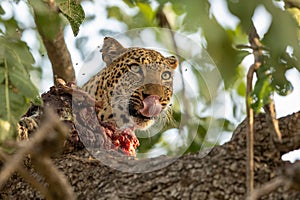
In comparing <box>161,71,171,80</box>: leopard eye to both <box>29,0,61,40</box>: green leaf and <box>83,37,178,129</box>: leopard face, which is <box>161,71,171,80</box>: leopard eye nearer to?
<box>83,37,178,129</box>: leopard face

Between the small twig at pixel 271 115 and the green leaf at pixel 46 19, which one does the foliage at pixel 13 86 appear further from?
the small twig at pixel 271 115

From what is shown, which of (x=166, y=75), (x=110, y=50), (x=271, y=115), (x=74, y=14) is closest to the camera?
(x=271, y=115)

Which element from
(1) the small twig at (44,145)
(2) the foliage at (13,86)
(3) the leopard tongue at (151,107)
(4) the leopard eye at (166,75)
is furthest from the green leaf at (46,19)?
(4) the leopard eye at (166,75)

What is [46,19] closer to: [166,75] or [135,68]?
[166,75]

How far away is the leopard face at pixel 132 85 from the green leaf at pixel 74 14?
51.7 inches

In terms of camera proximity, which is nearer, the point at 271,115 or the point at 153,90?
the point at 271,115

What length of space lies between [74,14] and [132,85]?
1.75 m

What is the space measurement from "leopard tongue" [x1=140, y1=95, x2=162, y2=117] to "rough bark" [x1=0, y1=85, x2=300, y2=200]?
136 cm

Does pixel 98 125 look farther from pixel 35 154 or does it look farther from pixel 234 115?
pixel 35 154

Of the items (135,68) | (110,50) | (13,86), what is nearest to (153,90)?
(135,68)

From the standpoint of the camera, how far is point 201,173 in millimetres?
3219

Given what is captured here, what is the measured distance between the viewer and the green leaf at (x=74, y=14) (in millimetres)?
3582

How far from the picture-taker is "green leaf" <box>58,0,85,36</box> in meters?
3.58

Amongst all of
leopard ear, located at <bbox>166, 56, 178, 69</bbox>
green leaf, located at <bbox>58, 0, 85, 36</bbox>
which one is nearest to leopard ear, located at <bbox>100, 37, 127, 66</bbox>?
leopard ear, located at <bbox>166, 56, 178, 69</bbox>
